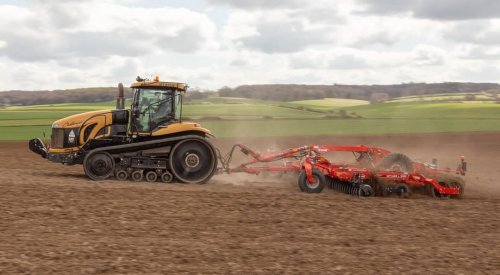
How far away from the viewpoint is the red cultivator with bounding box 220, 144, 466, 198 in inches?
572

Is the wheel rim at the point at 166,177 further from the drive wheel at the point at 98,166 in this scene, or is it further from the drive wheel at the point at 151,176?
the drive wheel at the point at 98,166

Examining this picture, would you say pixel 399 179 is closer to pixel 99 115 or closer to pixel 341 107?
pixel 99 115

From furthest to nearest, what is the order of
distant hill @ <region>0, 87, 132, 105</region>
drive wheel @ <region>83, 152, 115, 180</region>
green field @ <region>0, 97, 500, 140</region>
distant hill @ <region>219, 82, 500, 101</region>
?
distant hill @ <region>0, 87, 132, 105</region>, green field @ <region>0, 97, 500, 140</region>, distant hill @ <region>219, 82, 500, 101</region>, drive wheel @ <region>83, 152, 115, 180</region>

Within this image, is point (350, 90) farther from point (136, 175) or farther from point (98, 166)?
point (98, 166)

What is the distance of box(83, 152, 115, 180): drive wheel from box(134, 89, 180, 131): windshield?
1.14m

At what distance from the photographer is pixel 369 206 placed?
490 inches

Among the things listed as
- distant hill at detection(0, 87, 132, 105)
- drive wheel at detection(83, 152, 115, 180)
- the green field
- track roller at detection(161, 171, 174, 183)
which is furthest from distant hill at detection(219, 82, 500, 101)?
distant hill at detection(0, 87, 132, 105)

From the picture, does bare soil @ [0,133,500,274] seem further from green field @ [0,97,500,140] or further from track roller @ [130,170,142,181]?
green field @ [0,97,500,140]

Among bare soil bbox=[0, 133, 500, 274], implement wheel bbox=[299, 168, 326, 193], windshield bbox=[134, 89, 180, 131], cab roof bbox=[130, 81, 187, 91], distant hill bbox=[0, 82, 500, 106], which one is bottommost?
bare soil bbox=[0, 133, 500, 274]

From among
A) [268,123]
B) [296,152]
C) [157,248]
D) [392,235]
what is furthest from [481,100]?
[157,248]

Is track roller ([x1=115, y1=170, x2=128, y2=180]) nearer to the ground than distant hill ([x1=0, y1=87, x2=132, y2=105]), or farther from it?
nearer to the ground

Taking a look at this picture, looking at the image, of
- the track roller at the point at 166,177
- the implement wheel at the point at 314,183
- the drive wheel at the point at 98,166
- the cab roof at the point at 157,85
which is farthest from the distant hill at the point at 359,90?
the implement wheel at the point at 314,183

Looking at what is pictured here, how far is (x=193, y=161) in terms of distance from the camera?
52.2ft

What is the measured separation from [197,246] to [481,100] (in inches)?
1366
